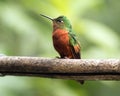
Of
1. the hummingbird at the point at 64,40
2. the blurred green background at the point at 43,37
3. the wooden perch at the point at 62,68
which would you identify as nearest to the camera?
the wooden perch at the point at 62,68

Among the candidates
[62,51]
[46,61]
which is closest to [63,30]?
[62,51]

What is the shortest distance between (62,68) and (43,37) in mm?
1544

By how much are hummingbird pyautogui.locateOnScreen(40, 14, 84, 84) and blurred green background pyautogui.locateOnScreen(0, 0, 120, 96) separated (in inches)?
15.9

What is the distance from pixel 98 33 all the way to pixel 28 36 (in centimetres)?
59

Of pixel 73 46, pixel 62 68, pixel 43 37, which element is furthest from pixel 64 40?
pixel 62 68

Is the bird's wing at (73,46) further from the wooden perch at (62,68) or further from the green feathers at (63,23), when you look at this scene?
the wooden perch at (62,68)

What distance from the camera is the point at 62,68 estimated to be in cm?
266

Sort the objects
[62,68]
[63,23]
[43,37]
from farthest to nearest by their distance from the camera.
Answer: [43,37] < [63,23] < [62,68]

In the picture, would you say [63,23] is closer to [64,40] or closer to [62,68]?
[64,40]

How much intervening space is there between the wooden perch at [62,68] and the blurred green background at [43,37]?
3.66 feet

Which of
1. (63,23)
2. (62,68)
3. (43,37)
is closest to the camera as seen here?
(62,68)

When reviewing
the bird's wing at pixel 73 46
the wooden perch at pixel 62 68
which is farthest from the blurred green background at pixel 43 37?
the wooden perch at pixel 62 68

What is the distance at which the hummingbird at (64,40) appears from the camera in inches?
137

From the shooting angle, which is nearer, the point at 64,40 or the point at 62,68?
the point at 62,68
